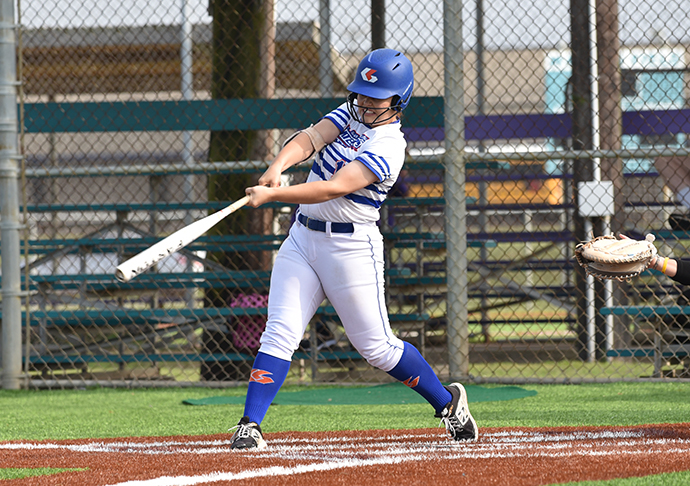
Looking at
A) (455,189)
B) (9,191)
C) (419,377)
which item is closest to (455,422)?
(419,377)

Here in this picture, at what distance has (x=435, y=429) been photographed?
378cm

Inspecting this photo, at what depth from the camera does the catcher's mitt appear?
299 centimetres

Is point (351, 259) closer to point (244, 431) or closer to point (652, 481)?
point (244, 431)

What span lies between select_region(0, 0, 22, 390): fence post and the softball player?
322 cm

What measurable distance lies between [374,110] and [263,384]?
118 cm

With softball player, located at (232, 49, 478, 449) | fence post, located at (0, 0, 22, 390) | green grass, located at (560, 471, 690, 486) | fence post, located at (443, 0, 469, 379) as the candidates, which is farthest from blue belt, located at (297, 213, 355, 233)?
fence post, located at (0, 0, 22, 390)

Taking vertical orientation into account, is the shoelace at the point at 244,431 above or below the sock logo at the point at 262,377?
below

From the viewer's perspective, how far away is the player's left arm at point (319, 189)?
117 inches

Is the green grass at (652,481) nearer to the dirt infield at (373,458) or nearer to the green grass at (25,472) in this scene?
the dirt infield at (373,458)

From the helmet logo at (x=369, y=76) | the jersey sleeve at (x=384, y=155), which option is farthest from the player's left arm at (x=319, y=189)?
the helmet logo at (x=369, y=76)

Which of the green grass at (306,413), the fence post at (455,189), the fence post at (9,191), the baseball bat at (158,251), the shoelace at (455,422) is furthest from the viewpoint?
the fence post at (9,191)

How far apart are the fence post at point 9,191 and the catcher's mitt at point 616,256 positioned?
425 cm

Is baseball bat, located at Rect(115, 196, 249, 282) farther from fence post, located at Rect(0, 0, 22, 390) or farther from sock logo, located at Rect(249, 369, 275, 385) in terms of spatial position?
fence post, located at Rect(0, 0, 22, 390)

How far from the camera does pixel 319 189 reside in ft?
9.84
